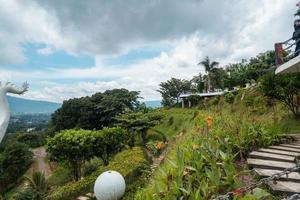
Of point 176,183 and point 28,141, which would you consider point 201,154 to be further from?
point 28,141

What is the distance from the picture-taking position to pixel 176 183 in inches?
152

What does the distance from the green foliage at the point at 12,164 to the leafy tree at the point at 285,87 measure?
2391cm

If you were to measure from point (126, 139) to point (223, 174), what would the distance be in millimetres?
15491

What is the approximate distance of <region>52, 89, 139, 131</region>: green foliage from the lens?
96.3 feet

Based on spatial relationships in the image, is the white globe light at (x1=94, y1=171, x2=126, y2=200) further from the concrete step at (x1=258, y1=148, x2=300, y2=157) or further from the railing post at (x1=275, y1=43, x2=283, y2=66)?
the railing post at (x1=275, y1=43, x2=283, y2=66)

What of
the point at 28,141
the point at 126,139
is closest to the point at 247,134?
the point at 126,139

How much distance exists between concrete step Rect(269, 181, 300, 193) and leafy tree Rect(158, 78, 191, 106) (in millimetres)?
43090

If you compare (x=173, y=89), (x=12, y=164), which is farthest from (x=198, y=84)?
(x=12, y=164)

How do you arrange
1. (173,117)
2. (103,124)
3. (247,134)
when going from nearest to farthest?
(247,134)
(173,117)
(103,124)

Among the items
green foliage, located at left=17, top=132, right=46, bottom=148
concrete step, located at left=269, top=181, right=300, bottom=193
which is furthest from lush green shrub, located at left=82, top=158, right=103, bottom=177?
green foliage, located at left=17, top=132, right=46, bottom=148

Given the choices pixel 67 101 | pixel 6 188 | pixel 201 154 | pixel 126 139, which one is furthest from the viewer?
pixel 67 101

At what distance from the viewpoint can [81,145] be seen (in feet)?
48.7

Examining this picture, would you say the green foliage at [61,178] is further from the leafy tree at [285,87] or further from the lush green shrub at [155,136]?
the leafy tree at [285,87]

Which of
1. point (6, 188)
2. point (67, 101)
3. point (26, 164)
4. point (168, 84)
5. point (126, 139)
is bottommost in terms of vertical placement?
point (6, 188)
